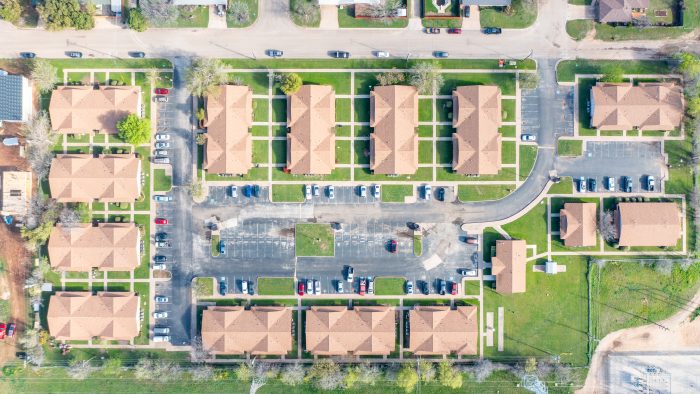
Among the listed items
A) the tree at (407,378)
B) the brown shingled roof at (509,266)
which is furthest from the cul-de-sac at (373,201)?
the tree at (407,378)

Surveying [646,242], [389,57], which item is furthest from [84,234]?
[646,242]

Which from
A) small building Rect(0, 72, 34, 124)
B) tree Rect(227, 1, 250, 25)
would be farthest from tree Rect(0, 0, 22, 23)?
tree Rect(227, 1, 250, 25)

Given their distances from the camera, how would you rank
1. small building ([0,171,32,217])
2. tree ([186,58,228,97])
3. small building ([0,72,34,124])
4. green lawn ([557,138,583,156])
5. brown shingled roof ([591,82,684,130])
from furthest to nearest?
green lawn ([557,138,583,156]), small building ([0,171,32,217]), brown shingled roof ([591,82,684,130]), small building ([0,72,34,124]), tree ([186,58,228,97])

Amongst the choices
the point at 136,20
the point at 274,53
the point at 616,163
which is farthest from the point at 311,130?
the point at 616,163

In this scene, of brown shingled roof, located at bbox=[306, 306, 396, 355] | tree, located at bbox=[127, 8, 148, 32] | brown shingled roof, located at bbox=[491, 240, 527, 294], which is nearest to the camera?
tree, located at bbox=[127, 8, 148, 32]

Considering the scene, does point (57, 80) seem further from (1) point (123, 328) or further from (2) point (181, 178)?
(1) point (123, 328)

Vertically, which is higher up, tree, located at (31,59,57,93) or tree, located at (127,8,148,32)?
tree, located at (127,8,148,32)

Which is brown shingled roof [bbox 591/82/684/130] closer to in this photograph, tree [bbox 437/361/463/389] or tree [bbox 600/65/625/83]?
tree [bbox 600/65/625/83]
